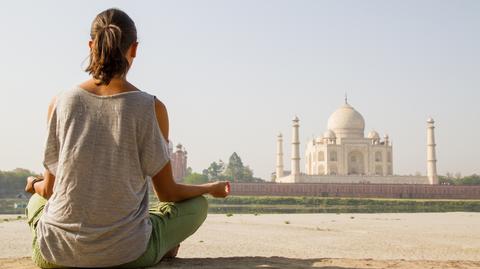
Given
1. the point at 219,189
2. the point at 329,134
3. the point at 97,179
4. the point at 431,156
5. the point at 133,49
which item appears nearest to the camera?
the point at 97,179

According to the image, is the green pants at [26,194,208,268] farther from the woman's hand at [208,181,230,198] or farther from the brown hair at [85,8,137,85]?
the brown hair at [85,8,137,85]

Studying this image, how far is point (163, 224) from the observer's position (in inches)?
70.1

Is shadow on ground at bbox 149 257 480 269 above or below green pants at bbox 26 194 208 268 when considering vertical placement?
below

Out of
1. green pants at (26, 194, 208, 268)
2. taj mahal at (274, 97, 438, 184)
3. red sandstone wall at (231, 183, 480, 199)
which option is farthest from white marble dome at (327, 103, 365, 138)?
green pants at (26, 194, 208, 268)

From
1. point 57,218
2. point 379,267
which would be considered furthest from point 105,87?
point 379,267

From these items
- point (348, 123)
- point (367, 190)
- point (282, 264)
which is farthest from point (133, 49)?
point (348, 123)

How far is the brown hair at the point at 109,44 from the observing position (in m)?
1.56

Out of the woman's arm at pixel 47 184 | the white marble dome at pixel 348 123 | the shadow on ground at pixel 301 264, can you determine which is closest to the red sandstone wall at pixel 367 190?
the white marble dome at pixel 348 123

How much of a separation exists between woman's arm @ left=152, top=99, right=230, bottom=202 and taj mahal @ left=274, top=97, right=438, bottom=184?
33646 mm

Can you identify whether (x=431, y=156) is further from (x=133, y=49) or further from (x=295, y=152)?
(x=133, y=49)

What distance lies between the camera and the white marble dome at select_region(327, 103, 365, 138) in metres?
38.6

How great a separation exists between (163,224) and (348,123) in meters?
37.6

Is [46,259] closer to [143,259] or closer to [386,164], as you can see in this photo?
[143,259]

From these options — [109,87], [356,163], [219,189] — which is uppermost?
[356,163]
